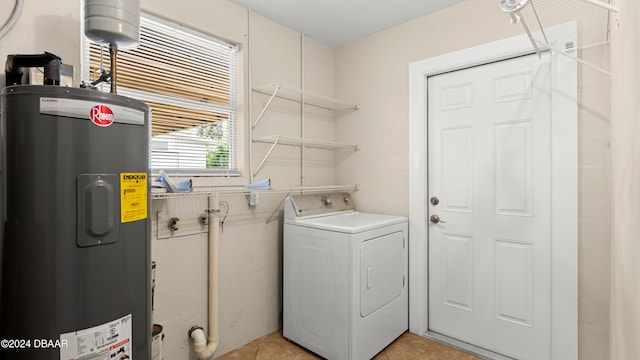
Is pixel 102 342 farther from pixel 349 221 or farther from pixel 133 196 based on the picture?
pixel 349 221

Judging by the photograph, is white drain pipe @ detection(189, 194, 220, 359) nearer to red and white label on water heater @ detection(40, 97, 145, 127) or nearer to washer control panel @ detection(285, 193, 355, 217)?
washer control panel @ detection(285, 193, 355, 217)

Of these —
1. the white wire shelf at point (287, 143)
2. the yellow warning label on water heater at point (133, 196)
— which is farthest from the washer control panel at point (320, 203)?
the yellow warning label on water heater at point (133, 196)

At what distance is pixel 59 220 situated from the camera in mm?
1033

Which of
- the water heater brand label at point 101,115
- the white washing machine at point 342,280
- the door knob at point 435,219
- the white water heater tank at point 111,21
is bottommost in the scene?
the white washing machine at point 342,280

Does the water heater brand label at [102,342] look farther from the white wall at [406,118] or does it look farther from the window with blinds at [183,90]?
the white wall at [406,118]

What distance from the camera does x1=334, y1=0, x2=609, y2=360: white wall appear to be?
1820 millimetres

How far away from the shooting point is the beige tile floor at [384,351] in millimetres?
2221

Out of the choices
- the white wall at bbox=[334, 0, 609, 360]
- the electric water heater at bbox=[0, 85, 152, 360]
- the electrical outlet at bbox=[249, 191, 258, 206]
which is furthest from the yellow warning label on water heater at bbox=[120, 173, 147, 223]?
the white wall at bbox=[334, 0, 609, 360]

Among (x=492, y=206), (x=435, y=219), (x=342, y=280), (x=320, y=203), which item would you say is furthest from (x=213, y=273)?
(x=492, y=206)

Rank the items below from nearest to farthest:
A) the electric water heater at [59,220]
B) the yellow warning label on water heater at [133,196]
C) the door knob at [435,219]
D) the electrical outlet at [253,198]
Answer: the electric water heater at [59,220] → the yellow warning label on water heater at [133,196] → the electrical outlet at [253,198] → the door knob at [435,219]

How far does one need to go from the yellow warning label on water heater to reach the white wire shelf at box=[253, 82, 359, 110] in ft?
4.29

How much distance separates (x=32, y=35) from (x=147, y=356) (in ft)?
4.68

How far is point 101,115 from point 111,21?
0.45m

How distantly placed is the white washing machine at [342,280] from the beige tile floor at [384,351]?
2.2 inches
